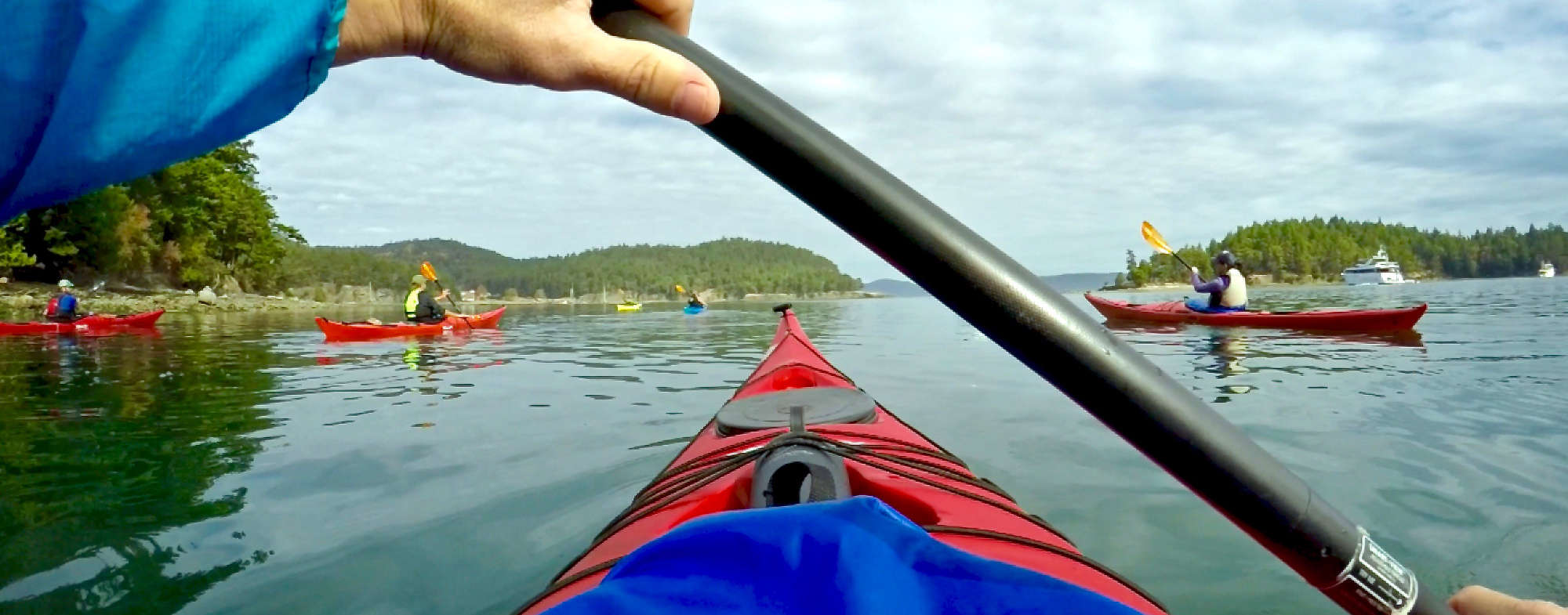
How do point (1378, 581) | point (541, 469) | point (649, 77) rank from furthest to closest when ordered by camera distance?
point (541, 469) → point (1378, 581) → point (649, 77)

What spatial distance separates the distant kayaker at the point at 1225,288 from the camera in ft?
46.6

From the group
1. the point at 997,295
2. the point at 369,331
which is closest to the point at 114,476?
the point at 997,295

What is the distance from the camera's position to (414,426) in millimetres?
6461

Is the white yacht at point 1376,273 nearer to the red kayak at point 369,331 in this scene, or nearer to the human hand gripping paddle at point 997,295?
the red kayak at point 369,331

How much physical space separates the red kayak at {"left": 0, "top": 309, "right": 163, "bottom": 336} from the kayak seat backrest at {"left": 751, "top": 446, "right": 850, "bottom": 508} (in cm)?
2108

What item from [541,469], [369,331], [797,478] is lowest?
[541,469]

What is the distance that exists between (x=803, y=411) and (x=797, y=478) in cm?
70

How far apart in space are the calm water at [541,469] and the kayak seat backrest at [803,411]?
112 centimetres

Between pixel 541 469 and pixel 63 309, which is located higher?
pixel 63 309

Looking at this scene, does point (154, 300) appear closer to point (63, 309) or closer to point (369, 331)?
point (63, 309)

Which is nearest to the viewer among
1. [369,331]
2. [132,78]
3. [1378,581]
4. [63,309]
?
[132,78]

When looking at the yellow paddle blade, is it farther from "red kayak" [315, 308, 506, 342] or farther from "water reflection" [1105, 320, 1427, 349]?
"red kayak" [315, 308, 506, 342]

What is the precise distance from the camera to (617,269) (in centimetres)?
12469

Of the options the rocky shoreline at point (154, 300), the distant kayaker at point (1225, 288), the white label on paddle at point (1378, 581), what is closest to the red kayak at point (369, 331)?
the distant kayaker at point (1225, 288)
